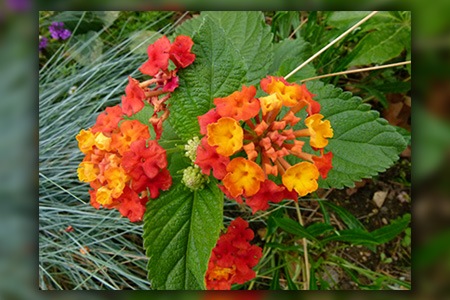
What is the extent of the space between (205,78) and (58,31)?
0.49 metres

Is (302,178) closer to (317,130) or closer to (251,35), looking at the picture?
(317,130)

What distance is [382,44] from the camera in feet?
2.67

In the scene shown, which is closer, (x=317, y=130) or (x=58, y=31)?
(x=317, y=130)

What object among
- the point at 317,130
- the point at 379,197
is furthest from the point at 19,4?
the point at 379,197

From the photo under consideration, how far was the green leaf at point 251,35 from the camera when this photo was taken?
721 millimetres

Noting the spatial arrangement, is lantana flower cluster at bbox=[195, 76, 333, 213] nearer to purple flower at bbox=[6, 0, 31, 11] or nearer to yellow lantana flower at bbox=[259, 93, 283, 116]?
yellow lantana flower at bbox=[259, 93, 283, 116]

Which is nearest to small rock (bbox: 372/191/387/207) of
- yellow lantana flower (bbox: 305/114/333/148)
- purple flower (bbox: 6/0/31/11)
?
yellow lantana flower (bbox: 305/114/333/148)

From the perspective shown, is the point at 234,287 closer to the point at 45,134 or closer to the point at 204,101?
the point at 204,101

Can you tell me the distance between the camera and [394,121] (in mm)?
901

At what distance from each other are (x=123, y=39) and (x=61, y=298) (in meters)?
0.56

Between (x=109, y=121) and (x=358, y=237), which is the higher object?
(x=109, y=121)

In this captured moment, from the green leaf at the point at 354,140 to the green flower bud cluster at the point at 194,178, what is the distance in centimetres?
17

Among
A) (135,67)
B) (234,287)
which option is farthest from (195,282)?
(135,67)

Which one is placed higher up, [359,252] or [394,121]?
[394,121]
